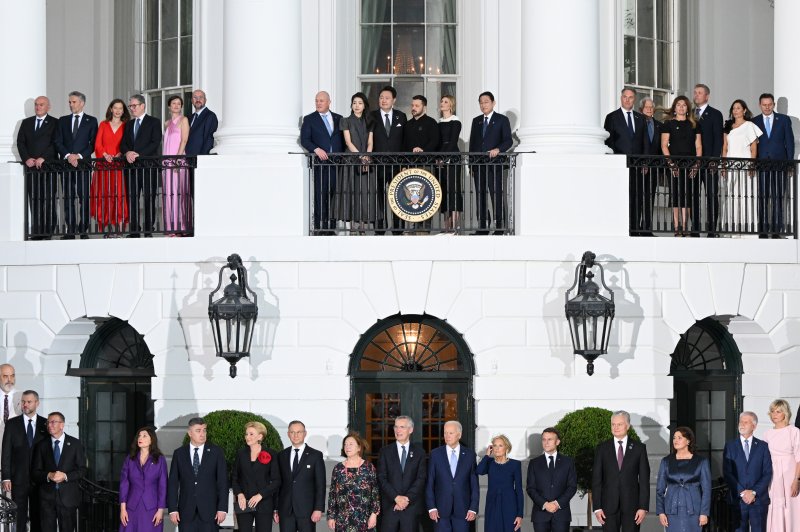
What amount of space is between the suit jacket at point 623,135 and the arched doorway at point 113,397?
6.57 meters

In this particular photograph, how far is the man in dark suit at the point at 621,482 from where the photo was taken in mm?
22141

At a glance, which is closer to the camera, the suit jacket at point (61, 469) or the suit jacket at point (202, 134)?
the suit jacket at point (61, 469)

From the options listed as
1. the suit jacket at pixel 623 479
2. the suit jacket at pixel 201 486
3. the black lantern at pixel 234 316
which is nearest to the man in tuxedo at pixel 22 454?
the suit jacket at pixel 201 486

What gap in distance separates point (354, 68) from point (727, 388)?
22.4ft

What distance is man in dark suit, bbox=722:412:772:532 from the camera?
22.4 metres

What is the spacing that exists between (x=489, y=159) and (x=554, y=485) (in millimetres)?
4728

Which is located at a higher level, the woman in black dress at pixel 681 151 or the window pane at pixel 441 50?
the window pane at pixel 441 50

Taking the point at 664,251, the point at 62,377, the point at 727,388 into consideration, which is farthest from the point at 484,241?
the point at 62,377

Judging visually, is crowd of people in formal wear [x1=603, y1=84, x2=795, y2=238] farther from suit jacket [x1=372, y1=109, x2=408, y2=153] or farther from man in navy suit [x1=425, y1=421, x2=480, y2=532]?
man in navy suit [x1=425, y1=421, x2=480, y2=532]

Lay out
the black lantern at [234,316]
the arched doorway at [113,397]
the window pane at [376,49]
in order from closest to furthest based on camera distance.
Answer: the black lantern at [234,316] → the arched doorway at [113,397] → the window pane at [376,49]

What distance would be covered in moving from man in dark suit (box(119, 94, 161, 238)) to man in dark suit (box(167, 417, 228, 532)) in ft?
13.2

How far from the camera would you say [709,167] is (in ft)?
83.7

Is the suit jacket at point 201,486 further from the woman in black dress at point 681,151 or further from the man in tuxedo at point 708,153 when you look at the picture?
the man in tuxedo at point 708,153

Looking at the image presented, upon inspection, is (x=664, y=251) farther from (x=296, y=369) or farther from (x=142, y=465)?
(x=142, y=465)
